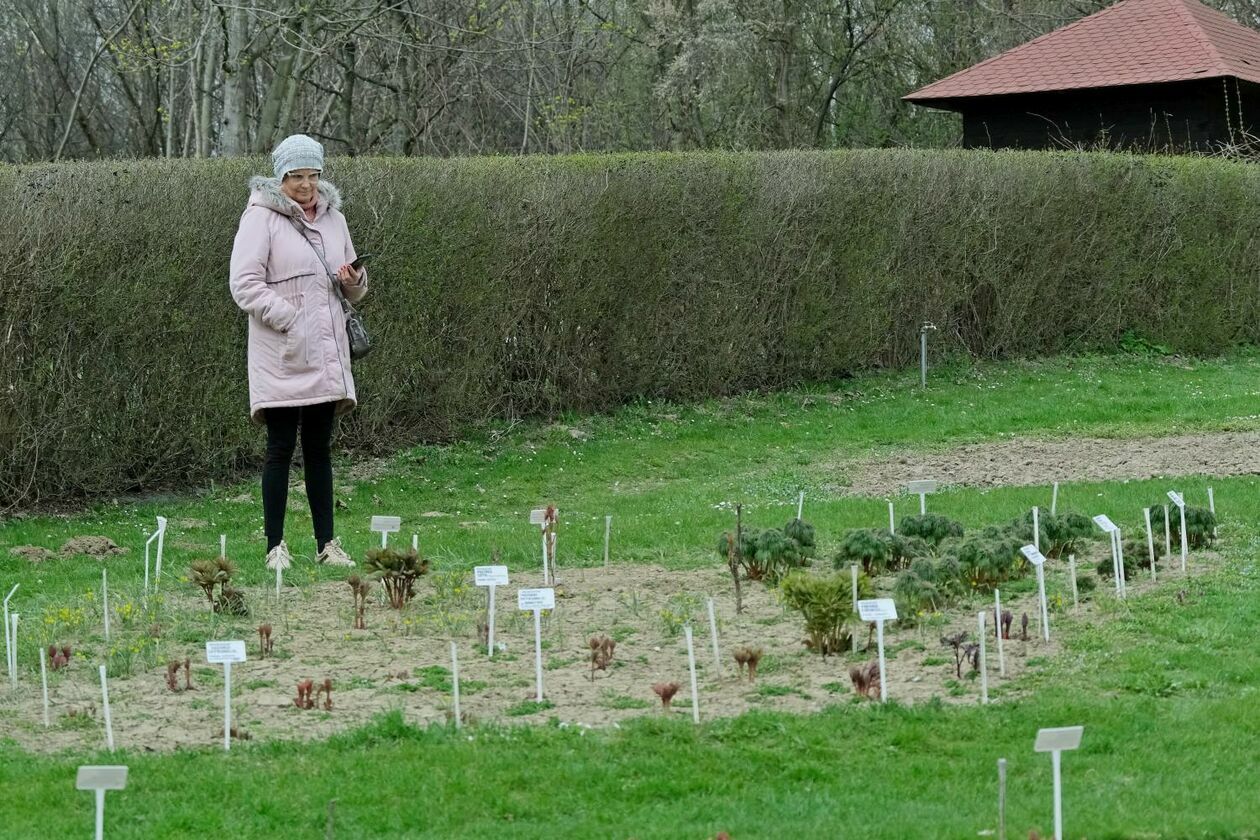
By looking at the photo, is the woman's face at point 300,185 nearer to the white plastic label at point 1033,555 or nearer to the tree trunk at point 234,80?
the white plastic label at point 1033,555

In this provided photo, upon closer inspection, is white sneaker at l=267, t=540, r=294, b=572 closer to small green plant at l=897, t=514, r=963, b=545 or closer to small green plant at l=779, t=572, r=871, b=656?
small green plant at l=779, t=572, r=871, b=656

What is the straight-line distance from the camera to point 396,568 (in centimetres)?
676

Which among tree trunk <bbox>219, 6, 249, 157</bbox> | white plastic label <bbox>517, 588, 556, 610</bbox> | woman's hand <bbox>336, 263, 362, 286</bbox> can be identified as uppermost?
Result: tree trunk <bbox>219, 6, 249, 157</bbox>

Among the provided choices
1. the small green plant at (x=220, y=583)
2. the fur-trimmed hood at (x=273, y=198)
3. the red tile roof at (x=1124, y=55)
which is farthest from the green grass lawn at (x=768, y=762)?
the red tile roof at (x=1124, y=55)

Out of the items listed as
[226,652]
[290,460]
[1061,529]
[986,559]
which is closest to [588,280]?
[290,460]

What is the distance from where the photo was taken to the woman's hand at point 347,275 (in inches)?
305

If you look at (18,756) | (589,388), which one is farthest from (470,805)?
(589,388)

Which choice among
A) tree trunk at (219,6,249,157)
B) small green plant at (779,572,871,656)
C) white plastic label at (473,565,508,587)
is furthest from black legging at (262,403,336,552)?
tree trunk at (219,6,249,157)

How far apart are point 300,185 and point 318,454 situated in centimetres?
122

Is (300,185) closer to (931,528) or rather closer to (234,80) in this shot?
(931,528)

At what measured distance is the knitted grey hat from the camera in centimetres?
767

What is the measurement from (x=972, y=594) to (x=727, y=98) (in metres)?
22.7

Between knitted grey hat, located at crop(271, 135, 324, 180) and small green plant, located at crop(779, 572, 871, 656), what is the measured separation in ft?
10.2

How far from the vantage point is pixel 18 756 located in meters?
4.87
